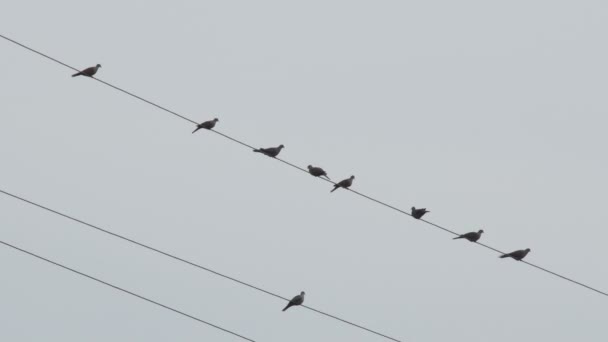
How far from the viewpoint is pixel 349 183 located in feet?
112

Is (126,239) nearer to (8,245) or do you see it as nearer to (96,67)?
(8,245)

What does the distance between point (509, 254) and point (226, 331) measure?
9364mm

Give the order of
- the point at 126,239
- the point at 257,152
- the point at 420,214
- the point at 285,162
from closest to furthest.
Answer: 1. the point at 126,239
2. the point at 285,162
3. the point at 257,152
4. the point at 420,214

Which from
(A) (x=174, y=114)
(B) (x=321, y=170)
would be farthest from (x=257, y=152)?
(A) (x=174, y=114)

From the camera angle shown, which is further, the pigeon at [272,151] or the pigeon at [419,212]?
the pigeon at [419,212]

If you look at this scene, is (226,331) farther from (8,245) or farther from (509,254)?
(509,254)

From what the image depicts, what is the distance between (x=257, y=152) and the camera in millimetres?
31109

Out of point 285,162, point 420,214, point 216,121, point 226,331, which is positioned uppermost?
point 216,121

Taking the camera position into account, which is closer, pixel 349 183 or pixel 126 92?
pixel 126 92

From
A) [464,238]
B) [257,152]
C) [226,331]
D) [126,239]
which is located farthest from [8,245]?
[464,238]

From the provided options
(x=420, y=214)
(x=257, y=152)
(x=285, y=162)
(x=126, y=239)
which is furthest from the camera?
(x=420, y=214)

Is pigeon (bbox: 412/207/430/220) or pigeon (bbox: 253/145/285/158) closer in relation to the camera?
pigeon (bbox: 253/145/285/158)

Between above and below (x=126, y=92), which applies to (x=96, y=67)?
above

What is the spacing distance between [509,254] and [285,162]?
27.0ft
